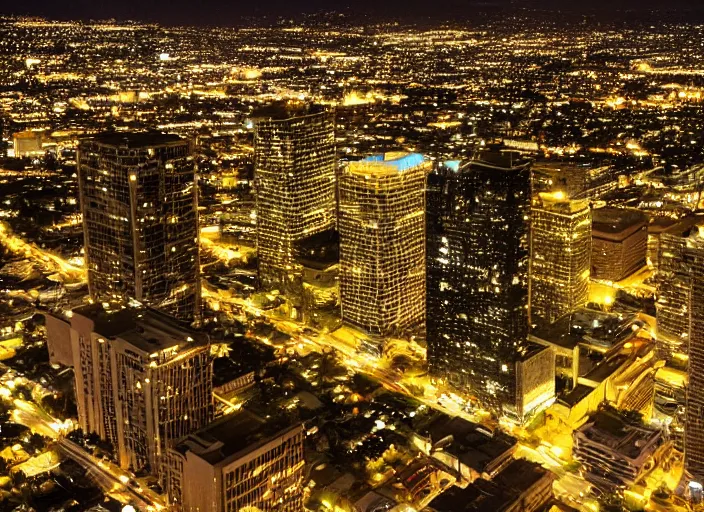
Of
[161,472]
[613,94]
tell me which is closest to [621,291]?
[161,472]

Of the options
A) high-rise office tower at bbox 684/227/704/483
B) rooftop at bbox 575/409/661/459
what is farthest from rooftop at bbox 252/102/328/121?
high-rise office tower at bbox 684/227/704/483

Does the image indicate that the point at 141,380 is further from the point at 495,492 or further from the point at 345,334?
the point at 345,334

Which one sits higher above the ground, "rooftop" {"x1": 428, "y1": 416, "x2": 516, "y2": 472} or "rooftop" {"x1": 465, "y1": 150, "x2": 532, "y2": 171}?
"rooftop" {"x1": 465, "y1": 150, "x2": 532, "y2": 171}

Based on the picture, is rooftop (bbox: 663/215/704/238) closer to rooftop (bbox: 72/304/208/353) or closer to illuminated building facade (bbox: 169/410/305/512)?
illuminated building facade (bbox: 169/410/305/512)

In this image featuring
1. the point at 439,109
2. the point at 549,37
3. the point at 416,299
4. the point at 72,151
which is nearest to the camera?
the point at 416,299

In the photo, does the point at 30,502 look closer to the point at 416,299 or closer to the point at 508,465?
the point at 508,465

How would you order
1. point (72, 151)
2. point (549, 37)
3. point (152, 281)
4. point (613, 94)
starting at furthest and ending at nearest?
1. point (549, 37)
2. point (613, 94)
3. point (72, 151)
4. point (152, 281)
